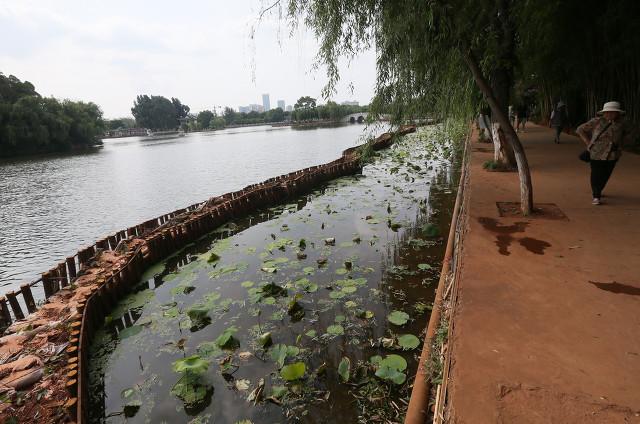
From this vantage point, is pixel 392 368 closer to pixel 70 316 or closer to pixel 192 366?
pixel 192 366

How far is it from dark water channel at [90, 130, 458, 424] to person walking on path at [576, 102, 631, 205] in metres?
3.17

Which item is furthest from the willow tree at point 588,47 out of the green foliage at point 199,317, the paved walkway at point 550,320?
the green foliage at point 199,317

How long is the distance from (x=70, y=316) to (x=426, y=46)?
23.0ft

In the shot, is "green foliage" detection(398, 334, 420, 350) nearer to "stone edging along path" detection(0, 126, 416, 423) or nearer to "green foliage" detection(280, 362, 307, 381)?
"green foliage" detection(280, 362, 307, 381)

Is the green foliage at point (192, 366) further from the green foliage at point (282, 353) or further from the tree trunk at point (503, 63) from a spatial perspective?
the tree trunk at point (503, 63)

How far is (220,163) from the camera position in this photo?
1236 inches

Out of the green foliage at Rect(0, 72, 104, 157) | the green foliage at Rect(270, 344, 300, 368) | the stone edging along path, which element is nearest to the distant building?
the green foliage at Rect(0, 72, 104, 157)

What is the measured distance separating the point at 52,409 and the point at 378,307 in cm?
422

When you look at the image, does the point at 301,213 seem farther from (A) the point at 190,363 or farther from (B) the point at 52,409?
(B) the point at 52,409

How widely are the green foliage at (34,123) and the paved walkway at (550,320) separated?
57.4m

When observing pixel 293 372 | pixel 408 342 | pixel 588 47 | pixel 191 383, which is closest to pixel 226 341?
pixel 191 383

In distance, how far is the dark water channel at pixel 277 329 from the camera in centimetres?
388

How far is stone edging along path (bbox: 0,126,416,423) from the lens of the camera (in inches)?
147

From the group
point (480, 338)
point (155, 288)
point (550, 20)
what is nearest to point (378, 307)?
point (480, 338)
